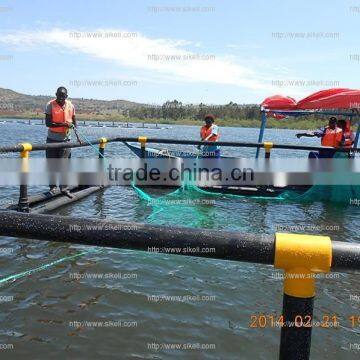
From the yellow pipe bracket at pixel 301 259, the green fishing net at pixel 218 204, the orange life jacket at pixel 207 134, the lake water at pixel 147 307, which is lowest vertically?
the lake water at pixel 147 307

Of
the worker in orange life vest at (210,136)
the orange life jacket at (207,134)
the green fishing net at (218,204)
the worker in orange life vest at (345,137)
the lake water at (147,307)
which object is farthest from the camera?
the orange life jacket at (207,134)

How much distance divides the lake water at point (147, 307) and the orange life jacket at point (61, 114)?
321cm

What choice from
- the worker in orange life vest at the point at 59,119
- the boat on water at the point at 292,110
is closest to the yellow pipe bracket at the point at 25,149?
the worker in orange life vest at the point at 59,119

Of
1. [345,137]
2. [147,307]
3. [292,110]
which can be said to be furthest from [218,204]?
[147,307]

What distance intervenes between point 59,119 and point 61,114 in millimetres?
109

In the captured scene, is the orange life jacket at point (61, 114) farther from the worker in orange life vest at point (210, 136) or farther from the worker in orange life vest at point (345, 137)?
the worker in orange life vest at point (345, 137)

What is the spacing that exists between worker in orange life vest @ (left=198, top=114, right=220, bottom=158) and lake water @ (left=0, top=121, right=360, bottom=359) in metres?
5.97

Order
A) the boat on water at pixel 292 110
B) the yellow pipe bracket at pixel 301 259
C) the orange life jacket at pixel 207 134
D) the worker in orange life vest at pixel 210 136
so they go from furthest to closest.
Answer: the orange life jacket at pixel 207 134, the worker in orange life vest at pixel 210 136, the boat on water at pixel 292 110, the yellow pipe bracket at pixel 301 259

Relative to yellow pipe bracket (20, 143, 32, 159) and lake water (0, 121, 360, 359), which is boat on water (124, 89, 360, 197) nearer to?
yellow pipe bracket (20, 143, 32, 159)

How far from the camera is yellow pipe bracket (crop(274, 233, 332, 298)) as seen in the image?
4.95 ft

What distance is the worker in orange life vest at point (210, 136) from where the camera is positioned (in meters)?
11.9

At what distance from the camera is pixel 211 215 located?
9133mm

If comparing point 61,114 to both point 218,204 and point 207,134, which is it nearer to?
point 218,204

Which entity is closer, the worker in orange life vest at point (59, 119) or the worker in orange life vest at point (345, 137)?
the worker in orange life vest at point (59, 119)
